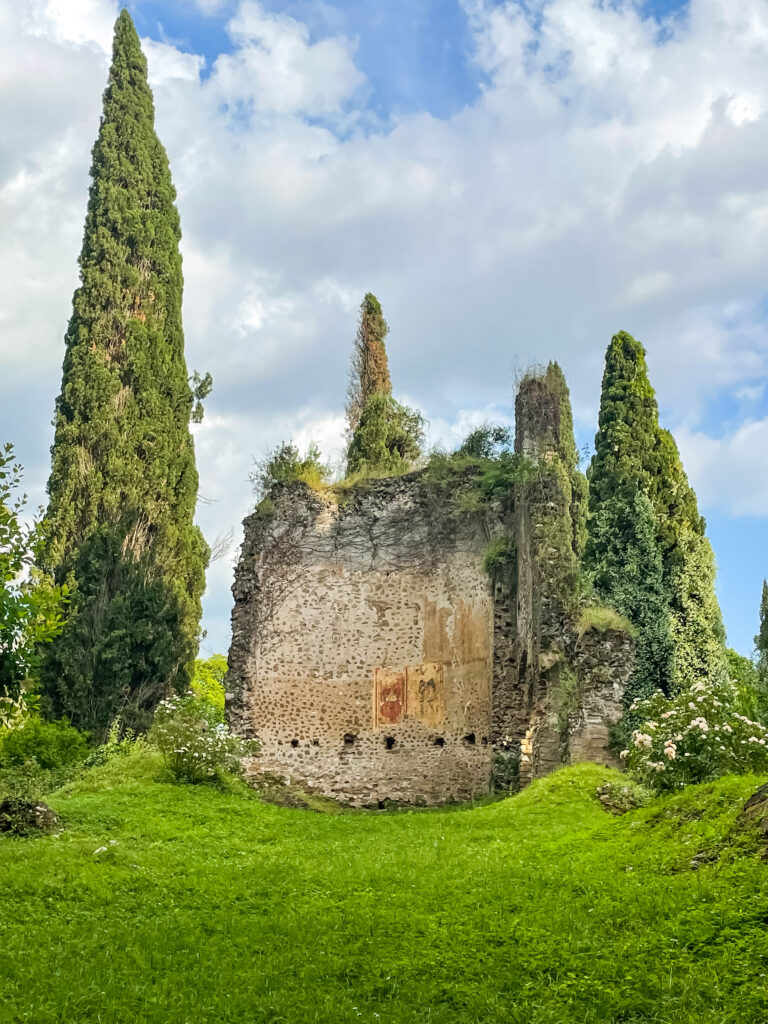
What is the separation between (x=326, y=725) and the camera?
19125 millimetres

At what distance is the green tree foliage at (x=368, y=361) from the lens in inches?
1251

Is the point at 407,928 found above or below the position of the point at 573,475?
below

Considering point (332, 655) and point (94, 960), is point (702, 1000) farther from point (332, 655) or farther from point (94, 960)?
point (332, 655)

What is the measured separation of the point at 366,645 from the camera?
1953 cm

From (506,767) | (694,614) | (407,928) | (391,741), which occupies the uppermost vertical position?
(694,614)

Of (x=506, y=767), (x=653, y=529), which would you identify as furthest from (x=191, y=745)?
(x=653, y=529)

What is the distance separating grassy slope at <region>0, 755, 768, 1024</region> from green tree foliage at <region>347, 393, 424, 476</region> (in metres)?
17.1

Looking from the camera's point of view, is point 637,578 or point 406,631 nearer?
point 637,578

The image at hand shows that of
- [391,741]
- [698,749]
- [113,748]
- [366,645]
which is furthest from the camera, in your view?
[366,645]

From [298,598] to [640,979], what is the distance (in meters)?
15.3

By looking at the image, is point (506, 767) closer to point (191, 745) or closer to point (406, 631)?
point (406, 631)

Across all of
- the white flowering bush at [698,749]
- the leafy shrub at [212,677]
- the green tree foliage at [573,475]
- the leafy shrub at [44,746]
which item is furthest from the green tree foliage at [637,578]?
the leafy shrub at [212,677]

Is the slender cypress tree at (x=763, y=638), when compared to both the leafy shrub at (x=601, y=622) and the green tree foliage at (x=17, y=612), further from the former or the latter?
the green tree foliage at (x=17, y=612)

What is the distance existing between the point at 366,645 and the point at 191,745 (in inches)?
203
